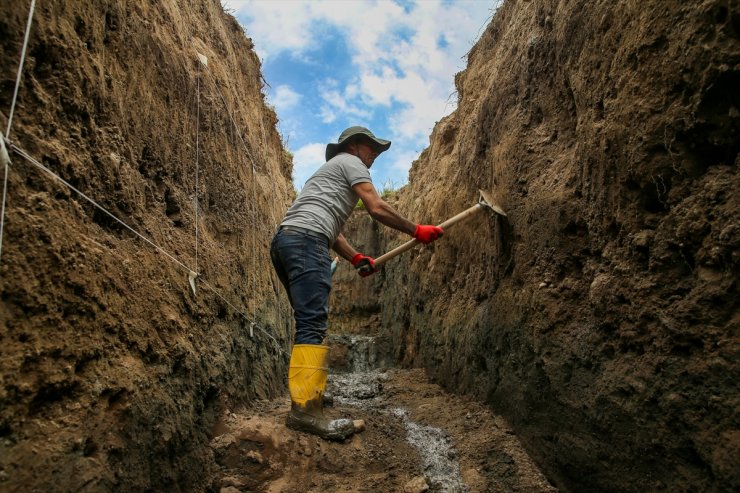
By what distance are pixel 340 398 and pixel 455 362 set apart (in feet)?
3.92

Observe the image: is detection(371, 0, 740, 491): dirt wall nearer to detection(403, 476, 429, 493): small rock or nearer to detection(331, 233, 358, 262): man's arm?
detection(403, 476, 429, 493): small rock

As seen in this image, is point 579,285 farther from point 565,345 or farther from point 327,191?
point 327,191

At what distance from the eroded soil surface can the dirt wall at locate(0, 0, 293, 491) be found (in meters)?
0.20

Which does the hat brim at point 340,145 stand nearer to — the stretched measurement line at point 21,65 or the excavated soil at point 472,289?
the excavated soil at point 472,289

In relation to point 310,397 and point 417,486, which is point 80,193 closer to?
point 310,397

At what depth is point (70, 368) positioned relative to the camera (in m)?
1.60

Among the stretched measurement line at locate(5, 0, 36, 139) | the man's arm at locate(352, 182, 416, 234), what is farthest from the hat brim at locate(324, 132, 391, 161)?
the stretched measurement line at locate(5, 0, 36, 139)

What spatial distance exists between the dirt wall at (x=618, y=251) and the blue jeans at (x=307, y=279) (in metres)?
1.36

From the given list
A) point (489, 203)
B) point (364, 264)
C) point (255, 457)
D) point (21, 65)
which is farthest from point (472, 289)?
point (21, 65)

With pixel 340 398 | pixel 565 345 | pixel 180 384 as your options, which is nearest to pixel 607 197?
pixel 565 345

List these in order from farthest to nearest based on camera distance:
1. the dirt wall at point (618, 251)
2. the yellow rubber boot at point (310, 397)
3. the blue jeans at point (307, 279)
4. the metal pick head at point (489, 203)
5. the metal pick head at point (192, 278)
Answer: the metal pick head at point (489, 203) < the blue jeans at point (307, 279) < the yellow rubber boot at point (310, 397) < the metal pick head at point (192, 278) < the dirt wall at point (618, 251)

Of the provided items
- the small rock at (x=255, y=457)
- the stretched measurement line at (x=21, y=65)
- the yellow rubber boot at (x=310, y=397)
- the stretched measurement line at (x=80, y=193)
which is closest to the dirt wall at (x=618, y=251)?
the yellow rubber boot at (x=310, y=397)

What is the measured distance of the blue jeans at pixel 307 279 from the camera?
3.01 meters

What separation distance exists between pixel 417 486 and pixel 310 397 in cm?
82
